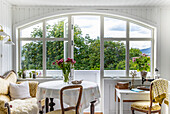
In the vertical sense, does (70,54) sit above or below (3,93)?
above

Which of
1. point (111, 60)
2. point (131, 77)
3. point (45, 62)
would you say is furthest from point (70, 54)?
point (131, 77)

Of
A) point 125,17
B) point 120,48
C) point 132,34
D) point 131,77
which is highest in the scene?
point 125,17

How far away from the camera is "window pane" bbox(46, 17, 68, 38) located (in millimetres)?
4625

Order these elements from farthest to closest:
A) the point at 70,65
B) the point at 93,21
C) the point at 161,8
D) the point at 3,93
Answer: the point at 93,21
the point at 161,8
the point at 3,93
the point at 70,65

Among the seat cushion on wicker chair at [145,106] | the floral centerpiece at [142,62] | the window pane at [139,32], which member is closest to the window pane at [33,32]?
the window pane at [139,32]

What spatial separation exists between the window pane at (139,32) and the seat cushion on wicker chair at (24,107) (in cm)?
297

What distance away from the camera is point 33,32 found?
15.1ft

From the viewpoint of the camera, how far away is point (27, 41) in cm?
462

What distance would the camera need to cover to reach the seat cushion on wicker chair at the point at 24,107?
10.1 feet

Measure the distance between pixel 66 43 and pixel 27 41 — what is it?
3.45 feet

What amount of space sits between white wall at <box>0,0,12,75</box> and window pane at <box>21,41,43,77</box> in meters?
0.38

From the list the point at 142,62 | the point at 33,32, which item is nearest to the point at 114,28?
the point at 142,62

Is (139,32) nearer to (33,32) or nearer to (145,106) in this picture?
(145,106)

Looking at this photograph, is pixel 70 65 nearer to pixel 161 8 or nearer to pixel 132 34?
pixel 132 34
